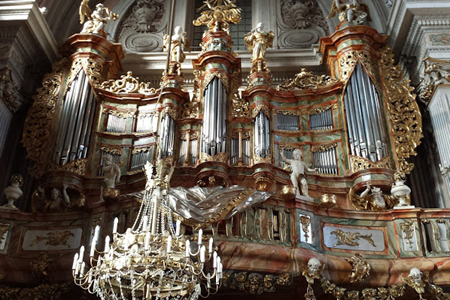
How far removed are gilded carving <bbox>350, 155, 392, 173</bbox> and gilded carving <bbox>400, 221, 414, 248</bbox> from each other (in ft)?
7.34

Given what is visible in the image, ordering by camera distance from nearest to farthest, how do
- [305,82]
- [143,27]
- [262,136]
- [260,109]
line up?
[262,136]
[260,109]
[305,82]
[143,27]

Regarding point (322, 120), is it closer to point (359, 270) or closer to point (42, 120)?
point (359, 270)

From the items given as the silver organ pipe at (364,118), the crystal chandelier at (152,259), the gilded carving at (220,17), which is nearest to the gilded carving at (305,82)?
the silver organ pipe at (364,118)

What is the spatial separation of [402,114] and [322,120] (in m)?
1.95

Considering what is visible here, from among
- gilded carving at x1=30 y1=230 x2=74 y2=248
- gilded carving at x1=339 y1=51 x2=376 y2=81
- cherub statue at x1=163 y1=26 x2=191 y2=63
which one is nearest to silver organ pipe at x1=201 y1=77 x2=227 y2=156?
cherub statue at x1=163 y1=26 x2=191 y2=63

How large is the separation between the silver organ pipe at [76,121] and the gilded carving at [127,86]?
52 cm

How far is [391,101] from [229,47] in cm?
447

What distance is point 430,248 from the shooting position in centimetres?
1089

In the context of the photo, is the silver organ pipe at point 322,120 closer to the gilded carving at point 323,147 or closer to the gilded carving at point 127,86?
the gilded carving at point 323,147

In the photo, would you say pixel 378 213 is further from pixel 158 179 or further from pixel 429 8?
pixel 429 8

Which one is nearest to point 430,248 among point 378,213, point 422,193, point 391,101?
point 378,213

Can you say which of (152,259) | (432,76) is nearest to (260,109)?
(432,76)

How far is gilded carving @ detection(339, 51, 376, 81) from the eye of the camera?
14867 millimetres

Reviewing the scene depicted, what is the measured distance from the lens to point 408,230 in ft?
36.1
